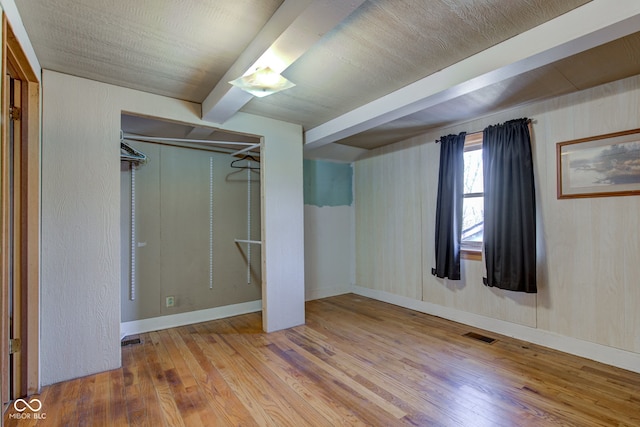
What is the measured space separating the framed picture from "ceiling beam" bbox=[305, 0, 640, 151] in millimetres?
1199

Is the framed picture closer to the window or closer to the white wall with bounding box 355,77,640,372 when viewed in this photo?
the white wall with bounding box 355,77,640,372

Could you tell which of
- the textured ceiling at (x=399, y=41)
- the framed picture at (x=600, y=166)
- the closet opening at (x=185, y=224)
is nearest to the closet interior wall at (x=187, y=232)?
the closet opening at (x=185, y=224)

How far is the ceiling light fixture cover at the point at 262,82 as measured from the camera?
196 cm

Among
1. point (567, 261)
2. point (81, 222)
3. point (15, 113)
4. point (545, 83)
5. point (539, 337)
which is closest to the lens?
point (15, 113)

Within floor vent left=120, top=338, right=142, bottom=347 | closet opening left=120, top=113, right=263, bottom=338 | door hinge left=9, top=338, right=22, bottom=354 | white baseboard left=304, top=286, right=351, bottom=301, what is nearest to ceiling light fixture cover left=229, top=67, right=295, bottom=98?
closet opening left=120, top=113, right=263, bottom=338

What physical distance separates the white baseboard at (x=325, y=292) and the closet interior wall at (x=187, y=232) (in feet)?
2.69

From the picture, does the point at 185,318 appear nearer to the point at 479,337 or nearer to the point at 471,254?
the point at 479,337

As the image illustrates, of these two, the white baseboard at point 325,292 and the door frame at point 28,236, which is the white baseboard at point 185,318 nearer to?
the white baseboard at point 325,292

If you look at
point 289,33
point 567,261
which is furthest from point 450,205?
point 289,33

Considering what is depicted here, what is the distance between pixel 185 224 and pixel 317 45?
2638mm

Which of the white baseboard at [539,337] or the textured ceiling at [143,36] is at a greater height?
the textured ceiling at [143,36]

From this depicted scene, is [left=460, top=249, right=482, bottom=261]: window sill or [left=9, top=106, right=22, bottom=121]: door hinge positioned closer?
[left=9, top=106, right=22, bottom=121]: door hinge

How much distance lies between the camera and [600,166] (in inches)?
100

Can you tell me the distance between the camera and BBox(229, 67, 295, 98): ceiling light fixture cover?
1965 millimetres
